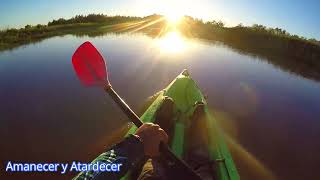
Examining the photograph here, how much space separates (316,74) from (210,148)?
56.3 feet

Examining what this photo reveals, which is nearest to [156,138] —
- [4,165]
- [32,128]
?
[4,165]

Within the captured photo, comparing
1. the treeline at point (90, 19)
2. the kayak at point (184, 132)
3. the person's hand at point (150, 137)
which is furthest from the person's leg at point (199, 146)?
the treeline at point (90, 19)

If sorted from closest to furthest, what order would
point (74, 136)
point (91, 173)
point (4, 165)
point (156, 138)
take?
point (91, 173) < point (156, 138) < point (4, 165) < point (74, 136)

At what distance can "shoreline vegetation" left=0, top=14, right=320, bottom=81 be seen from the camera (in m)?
23.8

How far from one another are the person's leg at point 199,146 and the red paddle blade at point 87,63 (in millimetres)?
2343

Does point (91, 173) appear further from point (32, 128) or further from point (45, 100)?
point (45, 100)

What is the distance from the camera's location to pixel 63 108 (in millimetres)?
10852

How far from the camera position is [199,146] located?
5.80 metres

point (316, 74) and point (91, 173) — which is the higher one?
point (91, 173)

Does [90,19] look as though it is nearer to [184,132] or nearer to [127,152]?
[184,132]

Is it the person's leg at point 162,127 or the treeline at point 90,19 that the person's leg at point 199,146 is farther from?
the treeline at point 90,19

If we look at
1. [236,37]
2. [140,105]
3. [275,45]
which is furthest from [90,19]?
[140,105]

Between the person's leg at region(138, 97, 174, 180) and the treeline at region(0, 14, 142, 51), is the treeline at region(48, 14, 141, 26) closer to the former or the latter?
the treeline at region(0, 14, 142, 51)

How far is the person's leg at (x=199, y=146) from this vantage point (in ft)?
16.7
